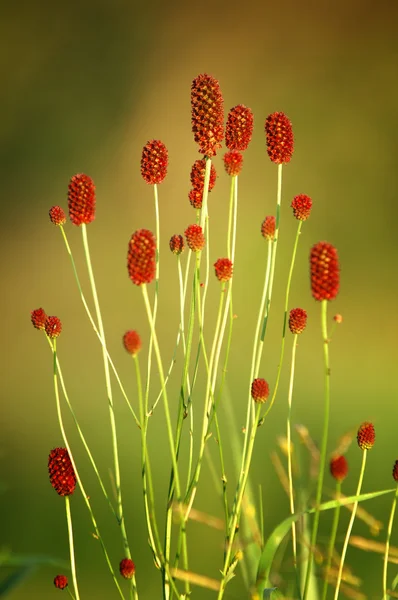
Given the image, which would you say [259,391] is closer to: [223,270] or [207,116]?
[223,270]

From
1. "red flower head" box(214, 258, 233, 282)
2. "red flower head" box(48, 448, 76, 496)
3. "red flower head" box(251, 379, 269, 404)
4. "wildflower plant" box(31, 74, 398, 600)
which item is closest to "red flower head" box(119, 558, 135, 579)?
"wildflower plant" box(31, 74, 398, 600)

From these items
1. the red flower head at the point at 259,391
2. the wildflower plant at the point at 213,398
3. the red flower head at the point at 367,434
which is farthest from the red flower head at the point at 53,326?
the red flower head at the point at 367,434

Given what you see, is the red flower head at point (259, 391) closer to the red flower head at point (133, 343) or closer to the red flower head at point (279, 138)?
the red flower head at point (133, 343)

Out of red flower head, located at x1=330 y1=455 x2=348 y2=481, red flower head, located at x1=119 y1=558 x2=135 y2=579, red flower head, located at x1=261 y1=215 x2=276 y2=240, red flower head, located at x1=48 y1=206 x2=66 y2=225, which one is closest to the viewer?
red flower head, located at x1=330 y1=455 x2=348 y2=481

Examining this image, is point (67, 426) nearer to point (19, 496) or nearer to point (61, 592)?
point (19, 496)

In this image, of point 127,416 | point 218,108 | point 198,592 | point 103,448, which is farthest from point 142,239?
point 127,416

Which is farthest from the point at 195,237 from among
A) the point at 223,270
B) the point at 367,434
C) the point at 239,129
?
the point at 367,434

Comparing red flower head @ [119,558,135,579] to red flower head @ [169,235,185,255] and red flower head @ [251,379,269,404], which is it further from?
red flower head @ [169,235,185,255]
